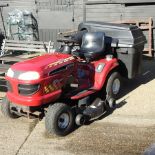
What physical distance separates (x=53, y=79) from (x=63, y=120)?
70 centimetres

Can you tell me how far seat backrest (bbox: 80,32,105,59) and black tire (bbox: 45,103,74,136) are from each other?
158 cm

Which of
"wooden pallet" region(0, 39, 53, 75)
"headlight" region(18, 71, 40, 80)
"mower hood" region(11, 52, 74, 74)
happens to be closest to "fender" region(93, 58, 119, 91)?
"mower hood" region(11, 52, 74, 74)

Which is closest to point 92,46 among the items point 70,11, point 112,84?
point 112,84

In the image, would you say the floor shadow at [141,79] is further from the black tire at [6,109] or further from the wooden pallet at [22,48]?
the black tire at [6,109]

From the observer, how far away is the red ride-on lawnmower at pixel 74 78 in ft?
22.6

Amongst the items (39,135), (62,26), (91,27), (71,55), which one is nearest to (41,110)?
(39,135)

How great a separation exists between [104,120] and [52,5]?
741 centimetres

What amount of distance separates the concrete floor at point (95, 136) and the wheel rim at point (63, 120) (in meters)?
0.20

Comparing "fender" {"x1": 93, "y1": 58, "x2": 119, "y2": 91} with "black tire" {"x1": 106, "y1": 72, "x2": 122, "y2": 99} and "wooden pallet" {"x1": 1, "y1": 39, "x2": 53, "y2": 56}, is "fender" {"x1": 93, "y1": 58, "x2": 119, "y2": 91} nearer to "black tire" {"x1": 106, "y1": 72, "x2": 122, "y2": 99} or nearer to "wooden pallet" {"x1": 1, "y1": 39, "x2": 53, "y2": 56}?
"black tire" {"x1": 106, "y1": 72, "x2": 122, "y2": 99}

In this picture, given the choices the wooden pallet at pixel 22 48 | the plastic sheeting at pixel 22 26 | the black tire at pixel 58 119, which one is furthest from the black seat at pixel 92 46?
the plastic sheeting at pixel 22 26

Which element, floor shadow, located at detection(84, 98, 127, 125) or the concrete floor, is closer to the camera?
the concrete floor

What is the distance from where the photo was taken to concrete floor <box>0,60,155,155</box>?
647 centimetres

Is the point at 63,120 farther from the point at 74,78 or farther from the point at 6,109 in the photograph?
the point at 6,109

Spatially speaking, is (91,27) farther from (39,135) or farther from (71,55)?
(39,135)
